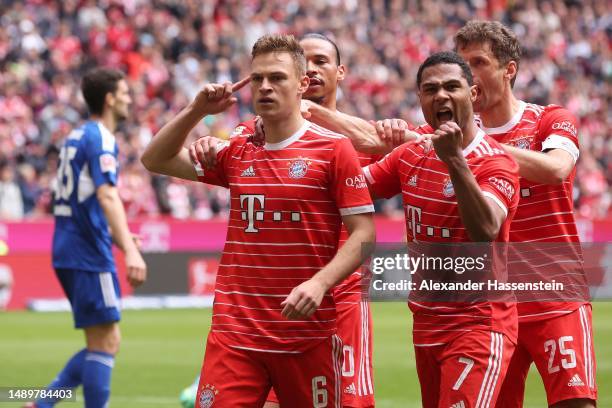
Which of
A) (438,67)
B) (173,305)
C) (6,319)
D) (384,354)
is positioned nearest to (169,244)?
(173,305)

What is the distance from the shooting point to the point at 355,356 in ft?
21.7

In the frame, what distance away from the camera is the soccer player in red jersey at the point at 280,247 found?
18.0 feet

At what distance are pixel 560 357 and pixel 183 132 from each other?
2423mm

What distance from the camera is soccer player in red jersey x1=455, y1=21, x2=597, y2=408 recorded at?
6.27 metres

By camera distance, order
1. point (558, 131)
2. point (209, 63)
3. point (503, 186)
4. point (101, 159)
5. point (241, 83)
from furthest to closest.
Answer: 1. point (209, 63)
2. point (101, 159)
3. point (558, 131)
4. point (241, 83)
5. point (503, 186)

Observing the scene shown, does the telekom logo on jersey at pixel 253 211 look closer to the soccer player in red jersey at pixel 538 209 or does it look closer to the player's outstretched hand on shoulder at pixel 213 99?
the player's outstretched hand on shoulder at pixel 213 99

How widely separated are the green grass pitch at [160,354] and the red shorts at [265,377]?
4.14 meters

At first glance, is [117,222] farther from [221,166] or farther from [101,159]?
[221,166]

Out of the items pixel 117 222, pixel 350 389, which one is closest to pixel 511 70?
pixel 350 389

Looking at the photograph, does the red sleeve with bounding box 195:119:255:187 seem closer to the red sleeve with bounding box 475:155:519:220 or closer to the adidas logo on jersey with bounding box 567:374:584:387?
the red sleeve with bounding box 475:155:519:220

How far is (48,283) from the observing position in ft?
58.5

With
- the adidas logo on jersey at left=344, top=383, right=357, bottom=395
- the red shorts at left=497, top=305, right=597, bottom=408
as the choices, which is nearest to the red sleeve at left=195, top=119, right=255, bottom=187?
the adidas logo on jersey at left=344, top=383, right=357, bottom=395

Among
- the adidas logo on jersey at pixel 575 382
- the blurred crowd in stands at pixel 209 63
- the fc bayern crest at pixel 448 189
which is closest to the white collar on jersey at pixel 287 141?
the fc bayern crest at pixel 448 189

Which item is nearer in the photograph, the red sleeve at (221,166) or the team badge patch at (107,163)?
the red sleeve at (221,166)
